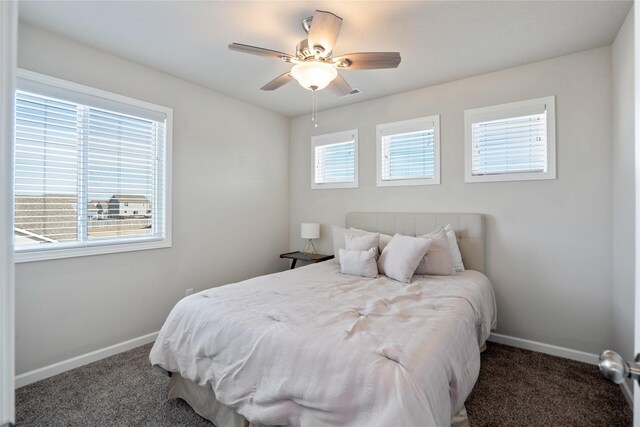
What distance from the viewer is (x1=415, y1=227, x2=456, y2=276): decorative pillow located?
2.87 m

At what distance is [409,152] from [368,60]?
1.72 metres

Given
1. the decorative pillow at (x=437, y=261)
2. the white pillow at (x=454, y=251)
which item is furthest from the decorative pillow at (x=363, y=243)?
the white pillow at (x=454, y=251)

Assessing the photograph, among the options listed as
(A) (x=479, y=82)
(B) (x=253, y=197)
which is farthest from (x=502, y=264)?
(B) (x=253, y=197)

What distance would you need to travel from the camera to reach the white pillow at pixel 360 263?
288 centimetres

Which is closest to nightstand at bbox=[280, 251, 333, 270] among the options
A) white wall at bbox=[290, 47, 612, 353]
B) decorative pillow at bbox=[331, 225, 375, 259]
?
decorative pillow at bbox=[331, 225, 375, 259]

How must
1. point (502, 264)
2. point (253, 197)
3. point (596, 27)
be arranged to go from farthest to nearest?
1. point (253, 197)
2. point (502, 264)
3. point (596, 27)

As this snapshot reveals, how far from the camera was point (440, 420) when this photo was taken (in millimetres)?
1289

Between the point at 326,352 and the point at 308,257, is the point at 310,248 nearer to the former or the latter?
the point at 308,257

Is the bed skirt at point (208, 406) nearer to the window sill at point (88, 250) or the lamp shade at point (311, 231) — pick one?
the window sill at point (88, 250)

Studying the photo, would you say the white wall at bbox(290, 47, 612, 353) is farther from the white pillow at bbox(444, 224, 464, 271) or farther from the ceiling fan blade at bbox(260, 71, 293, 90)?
the ceiling fan blade at bbox(260, 71, 293, 90)

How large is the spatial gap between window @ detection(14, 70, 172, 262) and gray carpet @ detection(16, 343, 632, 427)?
1010 millimetres

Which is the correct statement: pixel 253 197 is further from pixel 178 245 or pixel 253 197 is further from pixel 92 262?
pixel 92 262

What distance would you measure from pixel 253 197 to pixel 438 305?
2.83m

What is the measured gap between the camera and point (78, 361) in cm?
260
